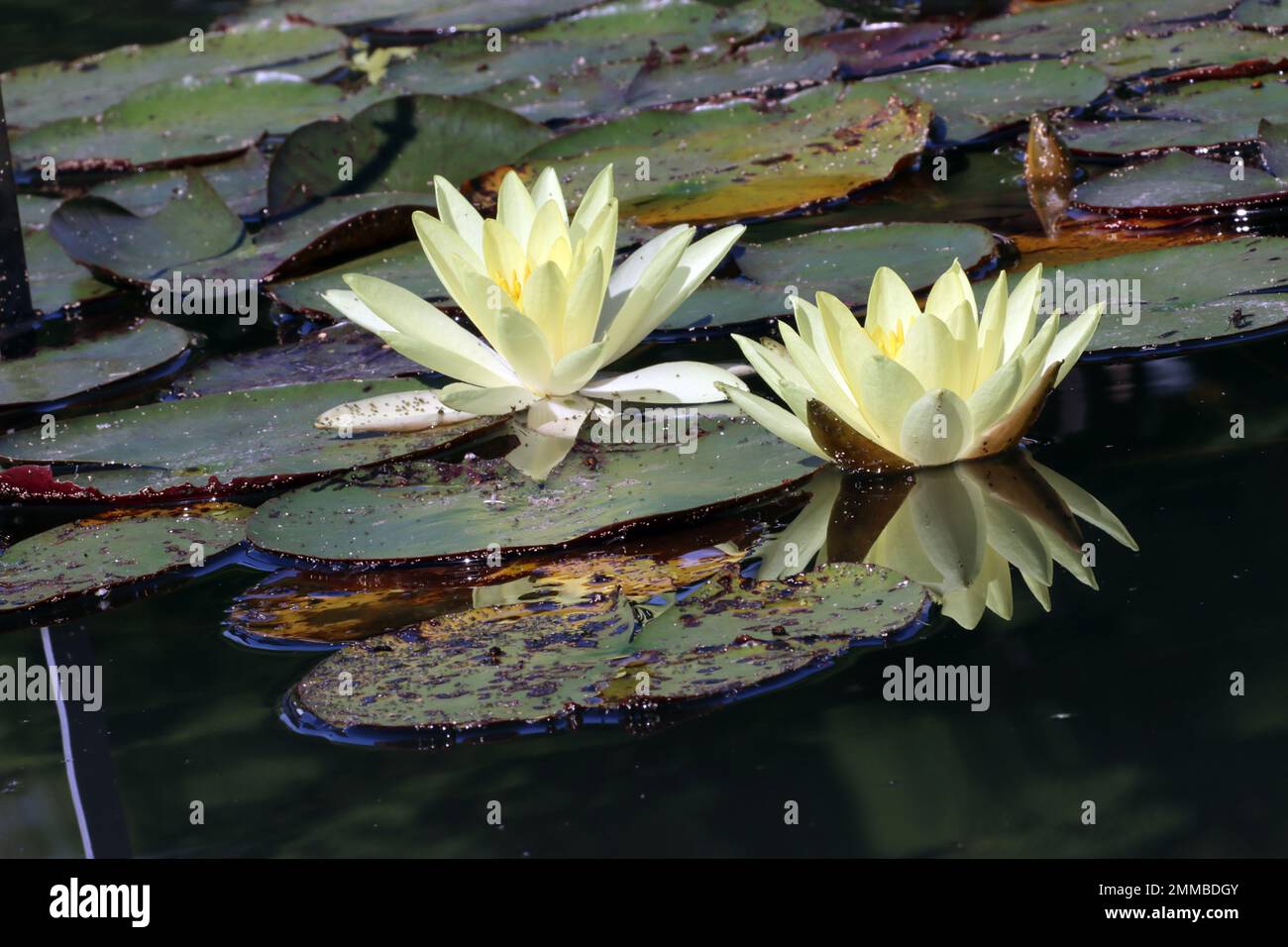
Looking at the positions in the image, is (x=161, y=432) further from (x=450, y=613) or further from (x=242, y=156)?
(x=242, y=156)

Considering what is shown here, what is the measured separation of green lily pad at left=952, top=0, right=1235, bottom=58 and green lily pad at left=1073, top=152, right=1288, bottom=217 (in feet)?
4.60

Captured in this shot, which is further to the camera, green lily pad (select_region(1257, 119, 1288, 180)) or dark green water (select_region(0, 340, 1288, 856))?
green lily pad (select_region(1257, 119, 1288, 180))

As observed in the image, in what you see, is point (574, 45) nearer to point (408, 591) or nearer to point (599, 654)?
point (408, 591)

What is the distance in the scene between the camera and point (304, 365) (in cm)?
330

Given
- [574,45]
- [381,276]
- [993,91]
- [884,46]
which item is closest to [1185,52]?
[993,91]

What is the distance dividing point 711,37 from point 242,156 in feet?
6.57

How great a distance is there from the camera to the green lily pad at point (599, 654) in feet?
6.38

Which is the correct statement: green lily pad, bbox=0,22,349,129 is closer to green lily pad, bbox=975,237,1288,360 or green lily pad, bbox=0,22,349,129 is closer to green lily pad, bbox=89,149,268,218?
green lily pad, bbox=89,149,268,218

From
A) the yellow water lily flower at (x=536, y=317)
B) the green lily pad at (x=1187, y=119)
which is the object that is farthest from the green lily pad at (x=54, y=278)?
the green lily pad at (x=1187, y=119)

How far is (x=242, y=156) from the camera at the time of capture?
4.96 metres

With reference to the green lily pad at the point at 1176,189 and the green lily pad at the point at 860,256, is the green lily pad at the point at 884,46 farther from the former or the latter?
the green lily pad at the point at 860,256

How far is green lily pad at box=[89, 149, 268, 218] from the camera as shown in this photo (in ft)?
15.0
